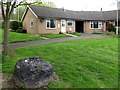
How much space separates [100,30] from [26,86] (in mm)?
36062

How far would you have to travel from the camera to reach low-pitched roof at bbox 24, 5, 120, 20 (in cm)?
3531

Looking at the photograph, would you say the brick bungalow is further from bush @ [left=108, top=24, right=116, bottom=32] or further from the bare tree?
the bare tree

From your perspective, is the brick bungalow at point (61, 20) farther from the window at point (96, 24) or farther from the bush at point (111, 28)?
the bush at point (111, 28)

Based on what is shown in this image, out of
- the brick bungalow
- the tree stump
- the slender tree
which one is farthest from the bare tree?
the brick bungalow

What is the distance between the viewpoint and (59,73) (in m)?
10.5

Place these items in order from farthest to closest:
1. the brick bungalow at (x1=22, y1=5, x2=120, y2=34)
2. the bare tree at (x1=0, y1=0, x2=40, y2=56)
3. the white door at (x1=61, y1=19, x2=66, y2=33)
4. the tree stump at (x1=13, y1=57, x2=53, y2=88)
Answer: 1. the white door at (x1=61, y1=19, x2=66, y2=33)
2. the brick bungalow at (x1=22, y1=5, x2=120, y2=34)
3. the bare tree at (x1=0, y1=0, x2=40, y2=56)
4. the tree stump at (x1=13, y1=57, x2=53, y2=88)

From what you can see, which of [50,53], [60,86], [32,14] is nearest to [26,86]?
[60,86]

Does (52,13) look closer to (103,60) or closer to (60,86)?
(103,60)

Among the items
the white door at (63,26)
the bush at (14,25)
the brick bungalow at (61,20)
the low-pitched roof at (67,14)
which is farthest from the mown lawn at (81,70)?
the bush at (14,25)

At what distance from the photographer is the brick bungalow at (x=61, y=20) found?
1355 inches

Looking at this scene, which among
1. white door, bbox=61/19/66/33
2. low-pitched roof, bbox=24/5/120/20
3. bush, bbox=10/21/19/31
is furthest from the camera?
bush, bbox=10/21/19/31

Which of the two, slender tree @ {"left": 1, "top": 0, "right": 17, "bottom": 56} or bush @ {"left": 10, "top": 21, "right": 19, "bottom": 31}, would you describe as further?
bush @ {"left": 10, "top": 21, "right": 19, "bottom": 31}

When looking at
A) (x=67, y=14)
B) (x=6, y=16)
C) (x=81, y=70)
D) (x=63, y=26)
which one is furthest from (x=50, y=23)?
(x=81, y=70)

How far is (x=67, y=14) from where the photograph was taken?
40.7 meters
